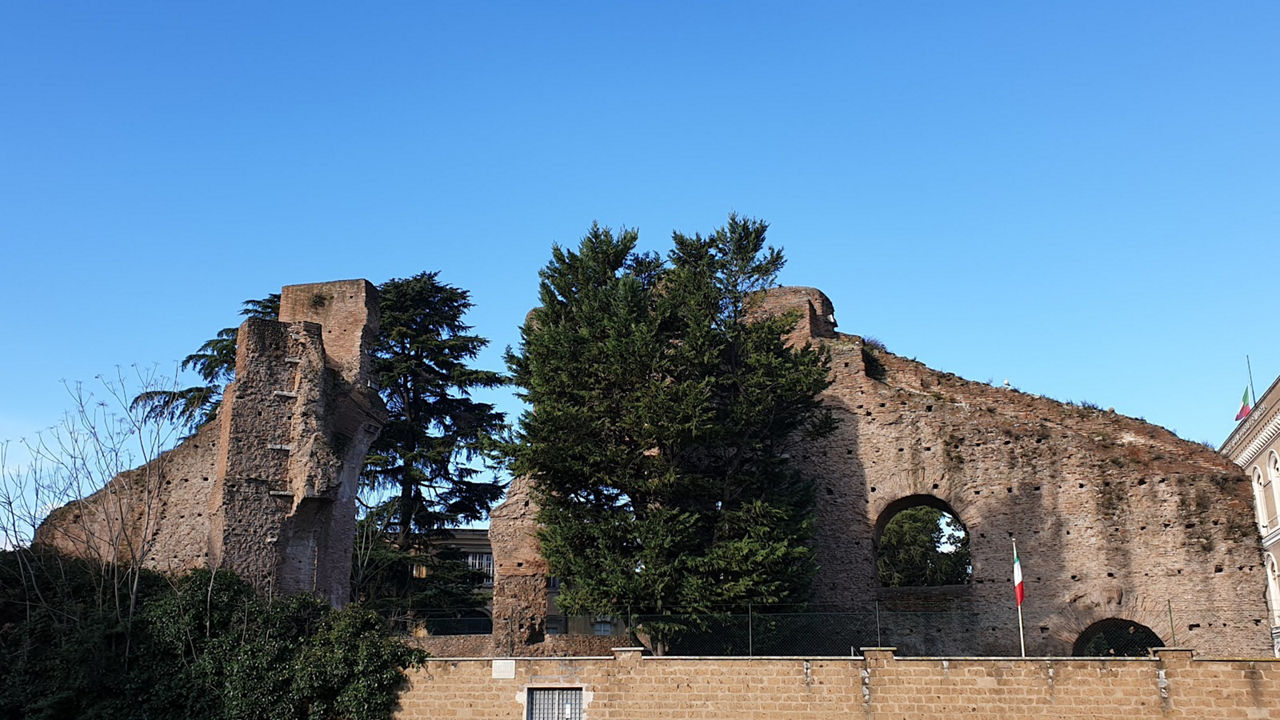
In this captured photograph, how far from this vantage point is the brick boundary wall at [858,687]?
1336cm

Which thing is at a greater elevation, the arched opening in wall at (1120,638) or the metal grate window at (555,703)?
the arched opening in wall at (1120,638)

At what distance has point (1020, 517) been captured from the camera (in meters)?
19.3

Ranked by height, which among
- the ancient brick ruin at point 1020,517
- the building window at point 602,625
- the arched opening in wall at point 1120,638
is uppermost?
the ancient brick ruin at point 1020,517

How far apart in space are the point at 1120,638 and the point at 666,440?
10216mm

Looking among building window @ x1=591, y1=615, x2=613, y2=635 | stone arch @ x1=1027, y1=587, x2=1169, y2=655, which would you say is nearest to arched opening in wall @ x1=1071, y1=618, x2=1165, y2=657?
stone arch @ x1=1027, y1=587, x2=1169, y2=655

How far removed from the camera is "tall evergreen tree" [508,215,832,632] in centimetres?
1678

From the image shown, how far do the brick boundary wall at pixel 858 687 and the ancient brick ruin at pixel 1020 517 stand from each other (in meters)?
3.39

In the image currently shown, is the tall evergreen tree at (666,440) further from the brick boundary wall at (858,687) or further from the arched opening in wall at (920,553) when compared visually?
the arched opening in wall at (920,553)

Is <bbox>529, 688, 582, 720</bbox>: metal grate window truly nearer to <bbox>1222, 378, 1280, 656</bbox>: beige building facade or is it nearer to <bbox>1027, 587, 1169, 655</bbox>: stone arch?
<bbox>1027, 587, 1169, 655</bbox>: stone arch

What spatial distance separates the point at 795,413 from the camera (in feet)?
61.7

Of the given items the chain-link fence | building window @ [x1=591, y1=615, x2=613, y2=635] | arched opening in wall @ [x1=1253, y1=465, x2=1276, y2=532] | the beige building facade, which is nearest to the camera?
the chain-link fence

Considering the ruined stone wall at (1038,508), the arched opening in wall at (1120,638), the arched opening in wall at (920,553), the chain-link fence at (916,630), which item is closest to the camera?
the chain-link fence at (916,630)

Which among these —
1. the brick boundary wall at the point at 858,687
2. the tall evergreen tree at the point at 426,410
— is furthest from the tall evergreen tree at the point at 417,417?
the brick boundary wall at the point at 858,687

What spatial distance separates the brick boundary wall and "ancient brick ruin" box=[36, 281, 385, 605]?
16.4 feet
